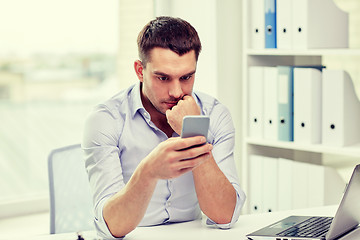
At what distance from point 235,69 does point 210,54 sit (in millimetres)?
168

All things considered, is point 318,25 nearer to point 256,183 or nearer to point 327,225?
point 256,183

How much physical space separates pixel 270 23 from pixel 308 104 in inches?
18.9

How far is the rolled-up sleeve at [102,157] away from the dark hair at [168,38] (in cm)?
24

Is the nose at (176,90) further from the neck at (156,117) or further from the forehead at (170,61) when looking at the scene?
the neck at (156,117)

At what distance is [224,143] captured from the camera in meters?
2.17

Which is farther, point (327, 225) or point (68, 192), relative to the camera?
point (68, 192)

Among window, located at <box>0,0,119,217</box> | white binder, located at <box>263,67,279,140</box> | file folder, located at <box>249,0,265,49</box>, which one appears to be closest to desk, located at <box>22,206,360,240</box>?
white binder, located at <box>263,67,279,140</box>

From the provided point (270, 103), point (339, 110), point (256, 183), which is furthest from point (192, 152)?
point (256, 183)

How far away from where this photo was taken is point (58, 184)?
245 centimetres

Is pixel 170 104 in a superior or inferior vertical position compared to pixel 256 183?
superior

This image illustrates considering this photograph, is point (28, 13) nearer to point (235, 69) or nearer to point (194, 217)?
point (235, 69)

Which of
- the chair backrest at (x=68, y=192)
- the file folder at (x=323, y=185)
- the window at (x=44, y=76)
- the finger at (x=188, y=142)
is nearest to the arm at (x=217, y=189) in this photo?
the finger at (x=188, y=142)

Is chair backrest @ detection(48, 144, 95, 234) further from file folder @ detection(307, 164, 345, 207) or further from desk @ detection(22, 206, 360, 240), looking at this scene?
file folder @ detection(307, 164, 345, 207)

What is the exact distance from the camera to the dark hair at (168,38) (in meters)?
2.03
